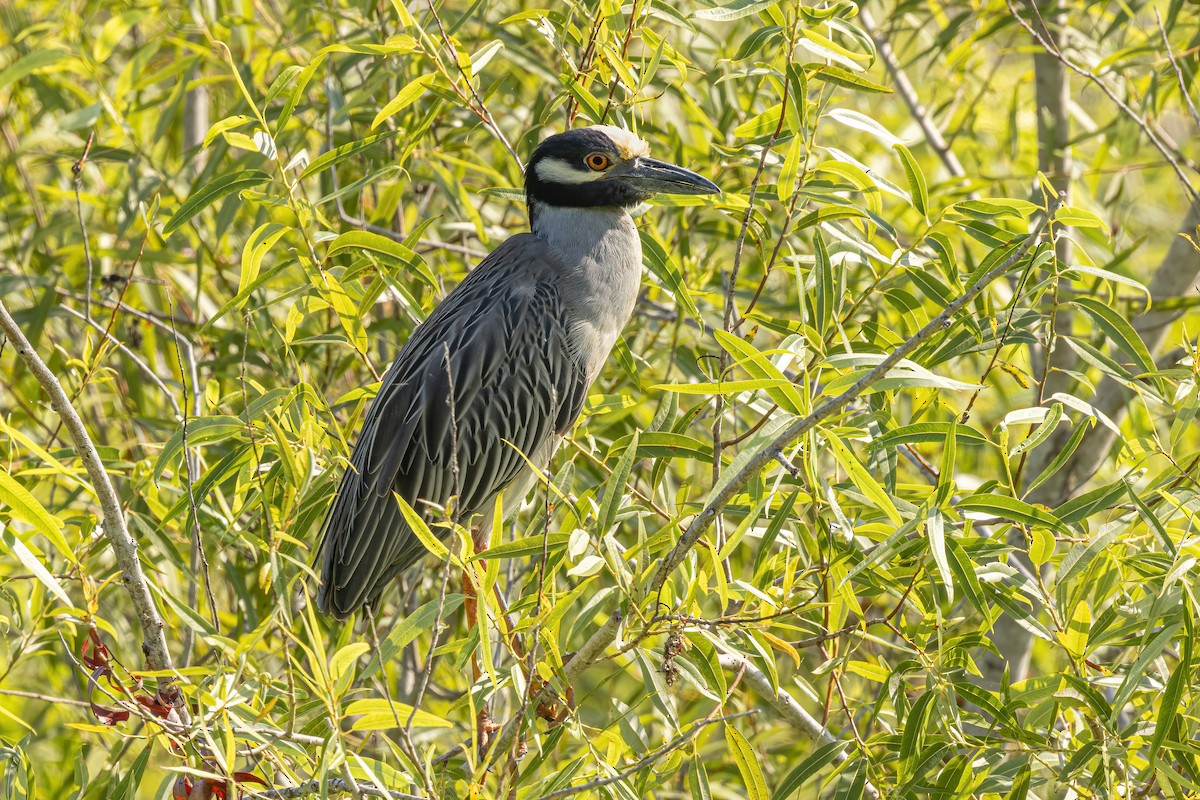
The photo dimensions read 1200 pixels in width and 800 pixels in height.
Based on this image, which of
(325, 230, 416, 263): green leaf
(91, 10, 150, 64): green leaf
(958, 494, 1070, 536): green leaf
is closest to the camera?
(958, 494, 1070, 536): green leaf

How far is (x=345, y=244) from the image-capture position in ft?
8.65

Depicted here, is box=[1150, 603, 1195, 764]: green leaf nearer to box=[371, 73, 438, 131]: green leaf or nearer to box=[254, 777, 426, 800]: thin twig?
box=[254, 777, 426, 800]: thin twig

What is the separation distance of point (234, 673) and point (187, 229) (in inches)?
89.0

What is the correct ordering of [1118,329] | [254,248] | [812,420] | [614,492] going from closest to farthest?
[812,420] → [614,492] → [1118,329] → [254,248]

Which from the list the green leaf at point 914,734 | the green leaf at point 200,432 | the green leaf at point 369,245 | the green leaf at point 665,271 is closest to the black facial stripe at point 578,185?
the green leaf at point 665,271

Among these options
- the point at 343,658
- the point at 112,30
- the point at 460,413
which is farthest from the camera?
the point at 112,30

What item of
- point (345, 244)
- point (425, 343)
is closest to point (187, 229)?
point (425, 343)

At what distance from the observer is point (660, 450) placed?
258cm

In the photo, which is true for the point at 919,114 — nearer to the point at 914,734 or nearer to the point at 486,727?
the point at 486,727

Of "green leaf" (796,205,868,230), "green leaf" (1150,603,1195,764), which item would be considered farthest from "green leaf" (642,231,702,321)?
"green leaf" (1150,603,1195,764)

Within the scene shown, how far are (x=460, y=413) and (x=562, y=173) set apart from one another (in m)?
0.76

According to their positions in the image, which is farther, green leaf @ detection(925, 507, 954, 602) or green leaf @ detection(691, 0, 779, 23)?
green leaf @ detection(691, 0, 779, 23)

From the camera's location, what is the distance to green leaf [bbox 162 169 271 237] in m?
2.66

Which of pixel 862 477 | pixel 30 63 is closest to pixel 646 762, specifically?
pixel 862 477
